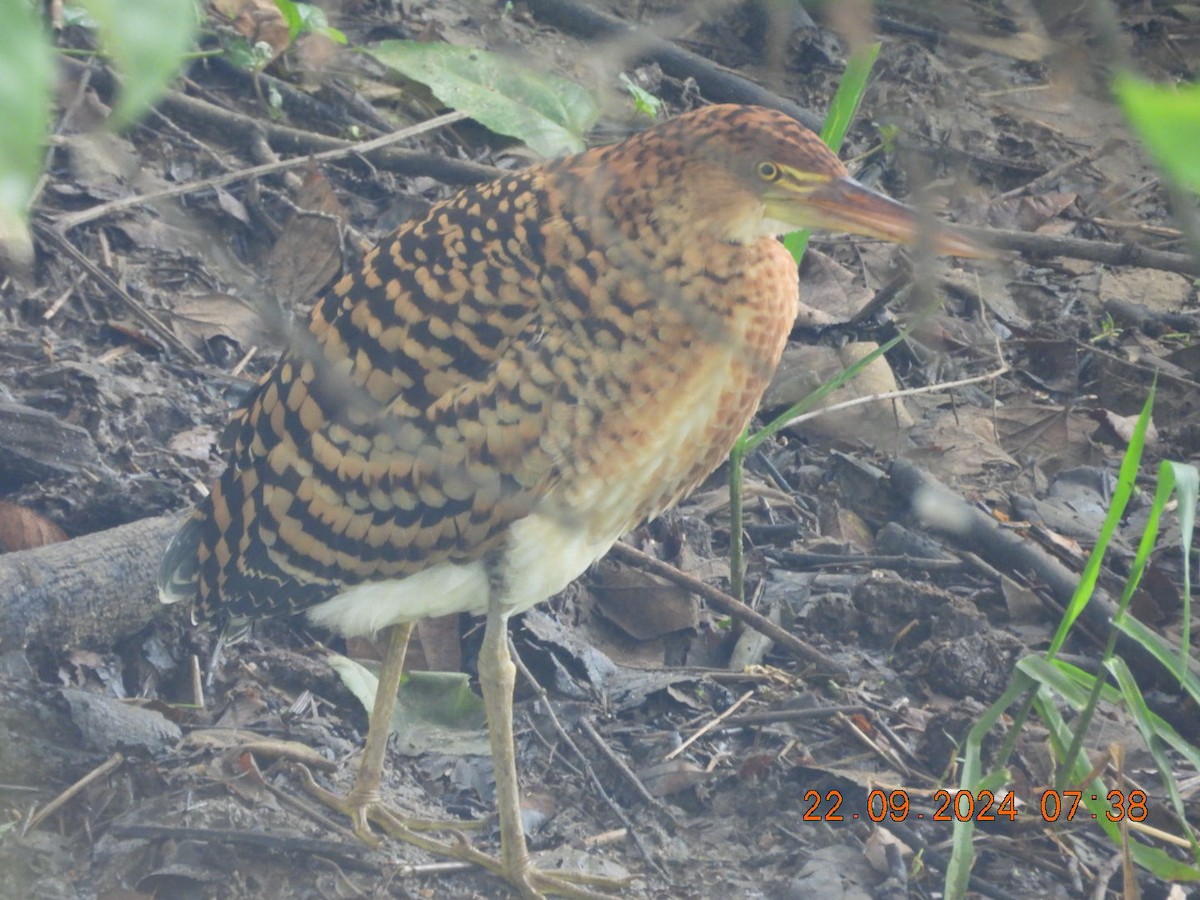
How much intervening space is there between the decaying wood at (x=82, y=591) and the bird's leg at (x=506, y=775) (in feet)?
3.05

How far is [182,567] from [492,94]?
5.18 feet

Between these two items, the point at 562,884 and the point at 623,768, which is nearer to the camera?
the point at 562,884

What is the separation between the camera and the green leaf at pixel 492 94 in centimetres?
270

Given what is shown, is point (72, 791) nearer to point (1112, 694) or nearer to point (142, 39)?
point (1112, 694)

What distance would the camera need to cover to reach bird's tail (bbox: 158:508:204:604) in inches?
124

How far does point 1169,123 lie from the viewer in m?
0.47

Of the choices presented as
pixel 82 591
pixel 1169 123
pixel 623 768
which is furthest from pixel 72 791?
pixel 1169 123

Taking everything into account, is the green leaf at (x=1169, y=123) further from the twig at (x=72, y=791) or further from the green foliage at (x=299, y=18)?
the green foliage at (x=299, y=18)

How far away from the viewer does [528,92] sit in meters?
3.07

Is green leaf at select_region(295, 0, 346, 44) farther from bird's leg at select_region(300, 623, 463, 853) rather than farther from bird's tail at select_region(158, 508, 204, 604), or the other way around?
bird's leg at select_region(300, 623, 463, 853)

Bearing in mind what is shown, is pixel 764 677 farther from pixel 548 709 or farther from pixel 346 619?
pixel 346 619

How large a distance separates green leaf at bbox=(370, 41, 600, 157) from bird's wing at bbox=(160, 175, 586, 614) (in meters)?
0.21
